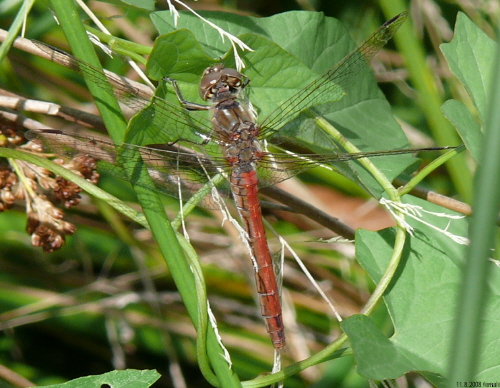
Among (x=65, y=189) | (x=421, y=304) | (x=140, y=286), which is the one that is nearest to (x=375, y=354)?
(x=421, y=304)

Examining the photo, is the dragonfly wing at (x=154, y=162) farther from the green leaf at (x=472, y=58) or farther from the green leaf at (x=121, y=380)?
the green leaf at (x=472, y=58)

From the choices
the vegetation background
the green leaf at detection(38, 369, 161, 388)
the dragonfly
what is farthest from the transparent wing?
the vegetation background

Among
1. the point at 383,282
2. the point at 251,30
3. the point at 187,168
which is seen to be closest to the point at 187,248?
the point at 187,168

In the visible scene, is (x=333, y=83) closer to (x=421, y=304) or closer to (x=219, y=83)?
(x=219, y=83)

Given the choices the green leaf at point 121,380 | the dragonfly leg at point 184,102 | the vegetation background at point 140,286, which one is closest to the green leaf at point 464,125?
the dragonfly leg at point 184,102

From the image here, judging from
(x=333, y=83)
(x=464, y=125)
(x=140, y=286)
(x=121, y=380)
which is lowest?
(x=121, y=380)

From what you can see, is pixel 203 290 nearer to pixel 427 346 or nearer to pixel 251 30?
pixel 427 346

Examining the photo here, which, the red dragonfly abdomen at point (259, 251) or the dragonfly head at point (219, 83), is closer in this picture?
the dragonfly head at point (219, 83)
